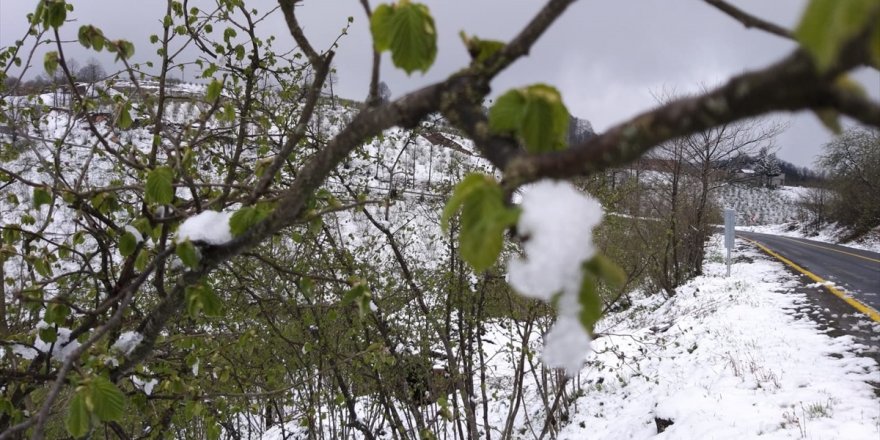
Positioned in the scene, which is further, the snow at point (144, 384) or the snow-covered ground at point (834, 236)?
the snow-covered ground at point (834, 236)

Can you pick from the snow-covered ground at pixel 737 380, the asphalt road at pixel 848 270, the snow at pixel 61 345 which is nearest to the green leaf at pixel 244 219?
the snow at pixel 61 345

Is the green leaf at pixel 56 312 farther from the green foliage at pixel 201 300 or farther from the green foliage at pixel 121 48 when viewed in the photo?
the green foliage at pixel 121 48

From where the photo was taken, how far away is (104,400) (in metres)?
1.37

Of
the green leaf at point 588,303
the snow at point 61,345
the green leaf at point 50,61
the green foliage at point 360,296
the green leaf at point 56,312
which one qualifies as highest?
the green leaf at point 50,61

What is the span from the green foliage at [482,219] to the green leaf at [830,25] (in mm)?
302

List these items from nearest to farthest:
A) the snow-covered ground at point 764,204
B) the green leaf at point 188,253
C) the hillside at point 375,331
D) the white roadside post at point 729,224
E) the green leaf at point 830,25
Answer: the green leaf at point 830,25
the green leaf at point 188,253
the hillside at point 375,331
the white roadside post at point 729,224
the snow-covered ground at point 764,204

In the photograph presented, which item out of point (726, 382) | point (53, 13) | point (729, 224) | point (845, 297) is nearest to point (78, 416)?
point (53, 13)

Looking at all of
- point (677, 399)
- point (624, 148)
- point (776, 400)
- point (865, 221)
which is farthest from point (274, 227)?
point (865, 221)

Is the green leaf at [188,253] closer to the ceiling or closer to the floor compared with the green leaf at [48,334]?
closer to the ceiling

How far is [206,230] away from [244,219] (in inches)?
6.8

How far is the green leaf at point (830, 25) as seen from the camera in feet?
1.12

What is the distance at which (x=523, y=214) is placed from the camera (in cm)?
60

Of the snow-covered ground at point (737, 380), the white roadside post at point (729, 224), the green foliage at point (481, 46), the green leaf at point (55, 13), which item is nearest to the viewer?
the green foliage at point (481, 46)

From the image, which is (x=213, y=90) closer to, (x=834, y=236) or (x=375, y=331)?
(x=375, y=331)
